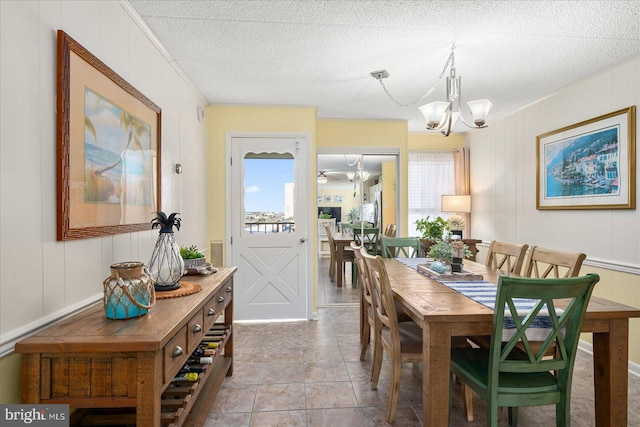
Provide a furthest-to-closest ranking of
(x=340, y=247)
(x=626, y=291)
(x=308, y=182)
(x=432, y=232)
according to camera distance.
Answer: (x=340, y=247), (x=432, y=232), (x=308, y=182), (x=626, y=291)

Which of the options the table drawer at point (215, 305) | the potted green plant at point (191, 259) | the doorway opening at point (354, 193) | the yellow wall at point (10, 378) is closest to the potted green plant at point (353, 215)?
the doorway opening at point (354, 193)

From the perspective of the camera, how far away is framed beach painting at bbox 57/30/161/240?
147 centimetres

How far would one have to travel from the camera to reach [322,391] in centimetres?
246

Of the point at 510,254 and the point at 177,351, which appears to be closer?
the point at 177,351

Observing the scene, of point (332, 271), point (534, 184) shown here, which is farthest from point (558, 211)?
point (332, 271)

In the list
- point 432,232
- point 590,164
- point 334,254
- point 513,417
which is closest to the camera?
point 513,417

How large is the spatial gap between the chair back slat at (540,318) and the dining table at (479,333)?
0.12 metres

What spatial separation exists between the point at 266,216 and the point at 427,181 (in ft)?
8.29

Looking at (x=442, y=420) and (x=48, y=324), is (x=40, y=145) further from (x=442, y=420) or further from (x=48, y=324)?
(x=442, y=420)

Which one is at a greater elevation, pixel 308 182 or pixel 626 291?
pixel 308 182

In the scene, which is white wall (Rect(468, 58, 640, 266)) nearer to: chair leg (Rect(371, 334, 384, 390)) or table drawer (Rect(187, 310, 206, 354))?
chair leg (Rect(371, 334, 384, 390))

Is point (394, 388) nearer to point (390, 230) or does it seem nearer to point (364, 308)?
point (364, 308)

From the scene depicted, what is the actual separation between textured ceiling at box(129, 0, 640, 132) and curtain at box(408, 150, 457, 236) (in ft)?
5.16

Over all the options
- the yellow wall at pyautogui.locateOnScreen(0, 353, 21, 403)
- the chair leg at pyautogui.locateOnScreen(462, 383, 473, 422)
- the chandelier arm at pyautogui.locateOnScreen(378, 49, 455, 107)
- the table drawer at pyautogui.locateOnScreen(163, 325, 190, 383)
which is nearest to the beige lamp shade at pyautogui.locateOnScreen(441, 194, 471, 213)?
the chandelier arm at pyautogui.locateOnScreen(378, 49, 455, 107)
